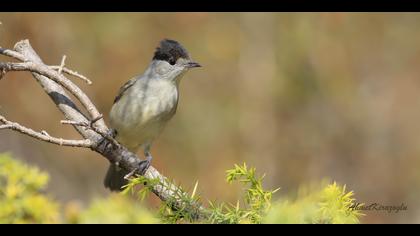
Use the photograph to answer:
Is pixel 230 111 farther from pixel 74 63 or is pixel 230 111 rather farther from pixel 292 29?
pixel 74 63

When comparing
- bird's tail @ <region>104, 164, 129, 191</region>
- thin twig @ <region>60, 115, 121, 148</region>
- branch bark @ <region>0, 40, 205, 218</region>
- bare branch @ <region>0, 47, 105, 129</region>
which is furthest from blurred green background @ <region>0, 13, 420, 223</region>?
→ thin twig @ <region>60, 115, 121, 148</region>

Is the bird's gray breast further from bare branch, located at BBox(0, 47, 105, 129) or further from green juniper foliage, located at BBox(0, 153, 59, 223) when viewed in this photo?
green juniper foliage, located at BBox(0, 153, 59, 223)

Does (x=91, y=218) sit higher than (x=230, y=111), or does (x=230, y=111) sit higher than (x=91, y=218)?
(x=230, y=111)

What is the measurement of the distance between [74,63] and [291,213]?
7.64 meters

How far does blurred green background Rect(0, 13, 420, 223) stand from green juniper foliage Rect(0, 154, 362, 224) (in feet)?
19.5

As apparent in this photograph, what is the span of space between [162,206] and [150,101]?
2709 millimetres

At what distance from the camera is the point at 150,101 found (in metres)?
4.89

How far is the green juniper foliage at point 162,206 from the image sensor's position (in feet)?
4.58

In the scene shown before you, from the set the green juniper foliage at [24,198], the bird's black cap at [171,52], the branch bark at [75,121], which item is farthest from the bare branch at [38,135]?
the bird's black cap at [171,52]

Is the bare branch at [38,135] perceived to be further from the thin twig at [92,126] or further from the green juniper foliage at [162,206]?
the green juniper foliage at [162,206]

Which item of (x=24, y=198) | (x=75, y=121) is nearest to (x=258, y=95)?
(x=75, y=121)

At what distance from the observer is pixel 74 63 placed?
883 centimetres

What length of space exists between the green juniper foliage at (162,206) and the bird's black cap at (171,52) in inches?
110
